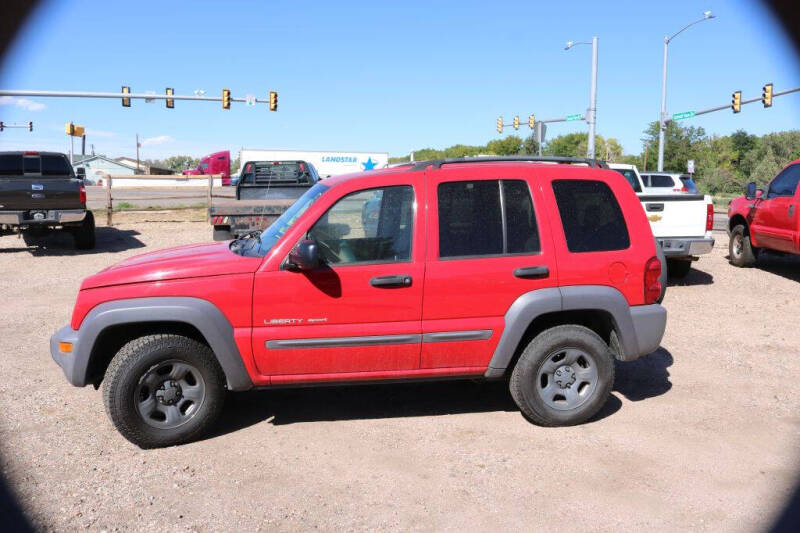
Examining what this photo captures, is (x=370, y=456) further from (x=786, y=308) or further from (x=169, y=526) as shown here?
(x=786, y=308)

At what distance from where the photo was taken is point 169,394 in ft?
14.2

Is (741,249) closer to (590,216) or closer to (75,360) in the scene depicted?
(590,216)

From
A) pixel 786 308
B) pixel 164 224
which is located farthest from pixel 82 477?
pixel 164 224

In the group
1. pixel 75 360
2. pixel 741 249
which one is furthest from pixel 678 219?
pixel 75 360

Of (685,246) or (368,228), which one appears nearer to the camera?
(368,228)

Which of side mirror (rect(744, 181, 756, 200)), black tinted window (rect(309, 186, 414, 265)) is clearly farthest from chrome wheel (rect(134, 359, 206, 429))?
side mirror (rect(744, 181, 756, 200))

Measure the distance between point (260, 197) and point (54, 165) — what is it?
4.94 meters

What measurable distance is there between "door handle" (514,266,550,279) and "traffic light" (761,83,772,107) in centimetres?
3000

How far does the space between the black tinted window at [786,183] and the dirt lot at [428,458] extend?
16.4 ft

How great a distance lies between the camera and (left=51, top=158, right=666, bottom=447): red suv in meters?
4.24

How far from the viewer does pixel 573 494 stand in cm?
372

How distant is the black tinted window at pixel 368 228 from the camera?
173 inches

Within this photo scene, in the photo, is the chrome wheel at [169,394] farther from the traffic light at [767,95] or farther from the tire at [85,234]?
the traffic light at [767,95]

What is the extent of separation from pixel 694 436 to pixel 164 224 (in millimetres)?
17567
